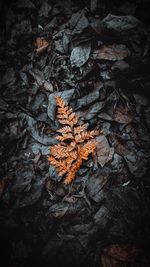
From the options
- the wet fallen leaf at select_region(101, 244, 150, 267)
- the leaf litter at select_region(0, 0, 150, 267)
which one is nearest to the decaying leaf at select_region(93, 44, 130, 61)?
the leaf litter at select_region(0, 0, 150, 267)

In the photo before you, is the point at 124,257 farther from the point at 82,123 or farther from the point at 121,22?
the point at 121,22

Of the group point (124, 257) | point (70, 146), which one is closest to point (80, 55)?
point (70, 146)

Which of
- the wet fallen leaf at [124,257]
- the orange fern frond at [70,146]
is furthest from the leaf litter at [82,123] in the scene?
the orange fern frond at [70,146]

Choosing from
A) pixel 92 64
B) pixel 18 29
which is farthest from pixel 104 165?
pixel 18 29

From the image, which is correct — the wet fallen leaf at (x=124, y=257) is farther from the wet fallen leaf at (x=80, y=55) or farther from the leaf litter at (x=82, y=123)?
the wet fallen leaf at (x=80, y=55)

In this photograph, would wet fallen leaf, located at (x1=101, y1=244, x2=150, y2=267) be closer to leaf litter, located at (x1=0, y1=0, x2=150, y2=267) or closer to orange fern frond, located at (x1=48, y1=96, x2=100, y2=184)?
leaf litter, located at (x1=0, y1=0, x2=150, y2=267)
